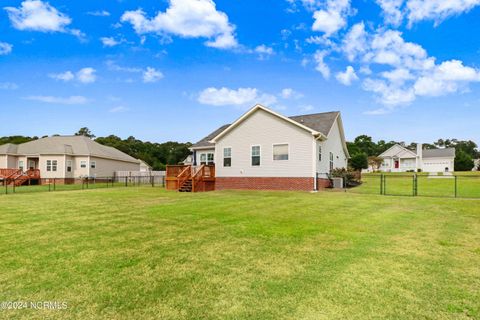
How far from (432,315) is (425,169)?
6124 cm

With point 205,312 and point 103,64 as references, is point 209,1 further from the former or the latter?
point 205,312

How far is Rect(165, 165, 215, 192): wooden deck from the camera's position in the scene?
60.4 ft

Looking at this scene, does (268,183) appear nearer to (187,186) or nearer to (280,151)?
(280,151)

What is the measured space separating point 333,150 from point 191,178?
11.1 meters

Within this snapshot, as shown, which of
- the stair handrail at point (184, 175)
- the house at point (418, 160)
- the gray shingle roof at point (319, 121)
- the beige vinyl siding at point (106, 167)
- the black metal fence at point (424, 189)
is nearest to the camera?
the black metal fence at point (424, 189)

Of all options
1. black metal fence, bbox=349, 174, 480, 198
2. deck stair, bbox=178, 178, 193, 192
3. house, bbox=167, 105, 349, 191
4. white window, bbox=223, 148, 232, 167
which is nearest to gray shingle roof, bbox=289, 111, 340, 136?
house, bbox=167, 105, 349, 191

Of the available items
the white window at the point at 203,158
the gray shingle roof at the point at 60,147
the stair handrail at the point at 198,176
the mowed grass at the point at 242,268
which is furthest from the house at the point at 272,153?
the gray shingle roof at the point at 60,147

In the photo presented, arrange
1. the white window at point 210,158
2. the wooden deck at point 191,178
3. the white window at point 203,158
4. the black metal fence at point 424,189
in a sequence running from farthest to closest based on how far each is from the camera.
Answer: the white window at point 203,158 < the white window at point 210,158 < the wooden deck at point 191,178 < the black metal fence at point 424,189

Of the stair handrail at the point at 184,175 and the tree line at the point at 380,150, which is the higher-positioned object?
the tree line at the point at 380,150

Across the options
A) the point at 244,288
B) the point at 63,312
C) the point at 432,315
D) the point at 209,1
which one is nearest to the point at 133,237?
the point at 63,312

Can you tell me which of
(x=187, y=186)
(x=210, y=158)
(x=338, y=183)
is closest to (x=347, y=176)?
(x=338, y=183)

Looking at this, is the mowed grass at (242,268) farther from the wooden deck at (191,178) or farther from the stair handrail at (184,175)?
the stair handrail at (184,175)

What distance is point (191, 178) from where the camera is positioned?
18328 millimetres

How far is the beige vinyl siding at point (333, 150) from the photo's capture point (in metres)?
18.8
